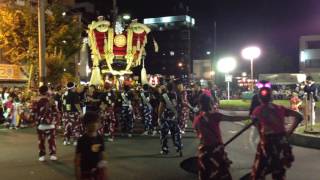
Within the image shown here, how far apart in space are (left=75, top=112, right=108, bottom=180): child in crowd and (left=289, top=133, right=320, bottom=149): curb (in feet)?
31.6

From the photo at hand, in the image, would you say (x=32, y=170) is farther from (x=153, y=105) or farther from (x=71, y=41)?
(x=71, y=41)

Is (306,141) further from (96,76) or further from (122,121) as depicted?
(96,76)

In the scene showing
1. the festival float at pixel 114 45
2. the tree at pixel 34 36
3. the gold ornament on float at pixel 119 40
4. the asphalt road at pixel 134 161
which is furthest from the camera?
the tree at pixel 34 36

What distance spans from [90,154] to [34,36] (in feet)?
79.6

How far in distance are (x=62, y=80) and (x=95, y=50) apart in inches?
289

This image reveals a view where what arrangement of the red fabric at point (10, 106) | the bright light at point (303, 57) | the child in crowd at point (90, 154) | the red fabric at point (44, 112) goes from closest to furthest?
the child in crowd at point (90, 154), the red fabric at point (44, 112), the red fabric at point (10, 106), the bright light at point (303, 57)

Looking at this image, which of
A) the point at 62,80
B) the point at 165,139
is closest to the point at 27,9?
the point at 62,80

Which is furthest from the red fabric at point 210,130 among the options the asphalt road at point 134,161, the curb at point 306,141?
the curb at point 306,141

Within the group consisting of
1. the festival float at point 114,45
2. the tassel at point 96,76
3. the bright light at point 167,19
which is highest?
the bright light at point 167,19

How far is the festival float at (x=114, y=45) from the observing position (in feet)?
83.7

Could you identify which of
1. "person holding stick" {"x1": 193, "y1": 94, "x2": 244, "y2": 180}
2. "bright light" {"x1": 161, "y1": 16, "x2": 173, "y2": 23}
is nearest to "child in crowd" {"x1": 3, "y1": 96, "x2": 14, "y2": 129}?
"person holding stick" {"x1": 193, "y1": 94, "x2": 244, "y2": 180}

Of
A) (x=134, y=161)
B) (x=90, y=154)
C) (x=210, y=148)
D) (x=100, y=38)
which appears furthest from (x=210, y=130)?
(x=100, y=38)

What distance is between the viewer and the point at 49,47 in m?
30.0

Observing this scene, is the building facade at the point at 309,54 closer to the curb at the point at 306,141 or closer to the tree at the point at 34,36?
the tree at the point at 34,36
